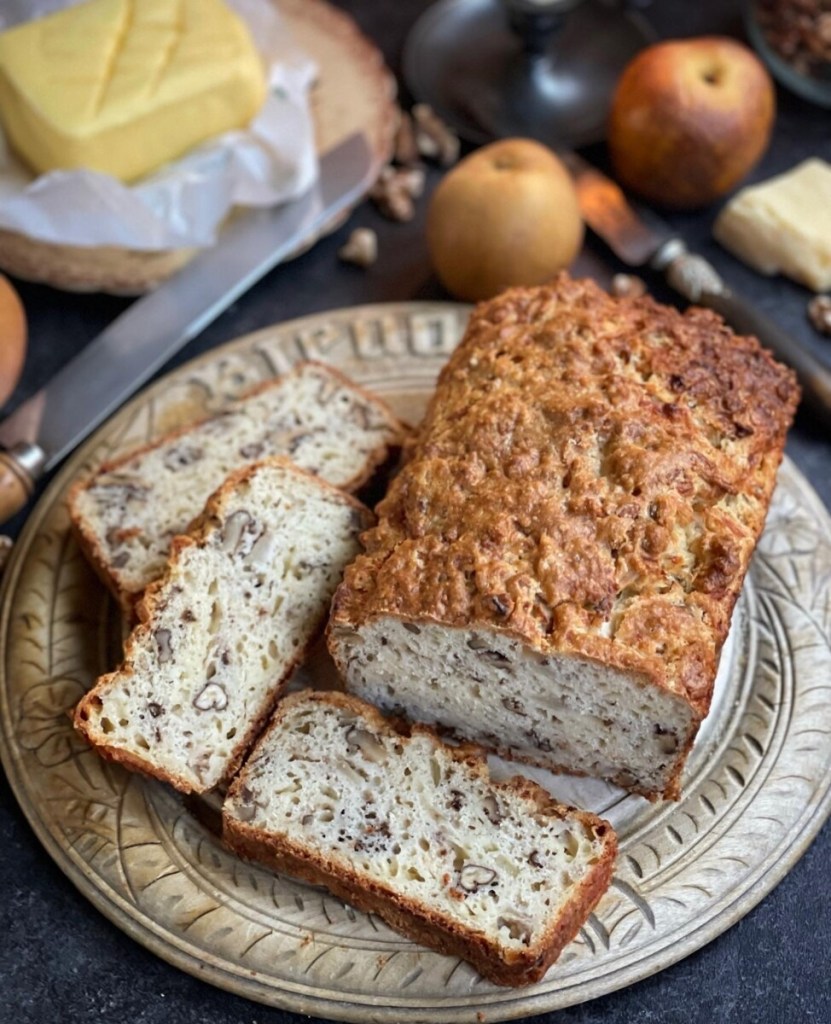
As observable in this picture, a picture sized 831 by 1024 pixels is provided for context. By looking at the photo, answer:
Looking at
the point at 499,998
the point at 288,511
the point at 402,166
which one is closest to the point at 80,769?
the point at 288,511

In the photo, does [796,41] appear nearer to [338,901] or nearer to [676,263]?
[676,263]

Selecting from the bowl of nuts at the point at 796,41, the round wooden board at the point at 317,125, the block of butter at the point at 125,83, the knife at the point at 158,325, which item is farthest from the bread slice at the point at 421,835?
the bowl of nuts at the point at 796,41

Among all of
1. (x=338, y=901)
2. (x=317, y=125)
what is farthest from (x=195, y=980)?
(x=317, y=125)

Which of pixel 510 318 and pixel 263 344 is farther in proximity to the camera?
pixel 263 344

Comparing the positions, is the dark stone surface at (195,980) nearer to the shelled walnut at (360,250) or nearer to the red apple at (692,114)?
the shelled walnut at (360,250)

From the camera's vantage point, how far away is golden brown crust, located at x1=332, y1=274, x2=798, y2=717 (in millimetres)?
2672

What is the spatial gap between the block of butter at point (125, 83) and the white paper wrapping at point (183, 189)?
0.09 metres

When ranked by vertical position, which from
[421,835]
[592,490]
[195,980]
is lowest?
[195,980]

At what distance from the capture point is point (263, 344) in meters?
3.95

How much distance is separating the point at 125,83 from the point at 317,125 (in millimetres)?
780

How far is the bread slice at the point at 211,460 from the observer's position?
330 cm

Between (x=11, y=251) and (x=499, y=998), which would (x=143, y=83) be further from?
(x=499, y=998)

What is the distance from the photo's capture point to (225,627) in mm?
3041

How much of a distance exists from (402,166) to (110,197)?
1.28 m
